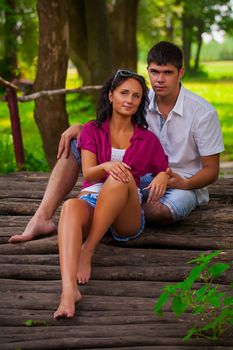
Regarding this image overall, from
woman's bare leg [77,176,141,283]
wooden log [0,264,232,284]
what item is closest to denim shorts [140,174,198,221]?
woman's bare leg [77,176,141,283]

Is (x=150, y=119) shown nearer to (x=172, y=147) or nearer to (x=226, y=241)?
(x=172, y=147)

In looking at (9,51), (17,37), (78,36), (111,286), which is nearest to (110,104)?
(111,286)

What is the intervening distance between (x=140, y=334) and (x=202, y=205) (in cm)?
214

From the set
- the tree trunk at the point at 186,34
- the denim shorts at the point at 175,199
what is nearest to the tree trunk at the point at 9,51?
the tree trunk at the point at 186,34

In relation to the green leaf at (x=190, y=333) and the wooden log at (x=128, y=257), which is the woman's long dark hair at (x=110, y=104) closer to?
the wooden log at (x=128, y=257)

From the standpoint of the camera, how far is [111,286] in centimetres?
436

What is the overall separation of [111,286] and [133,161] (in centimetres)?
83

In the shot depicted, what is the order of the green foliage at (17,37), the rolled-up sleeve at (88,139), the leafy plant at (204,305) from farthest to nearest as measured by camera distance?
the green foliage at (17,37) → the rolled-up sleeve at (88,139) → the leafy plant at (204,305)

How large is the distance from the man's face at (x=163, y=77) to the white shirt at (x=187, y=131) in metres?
0.14

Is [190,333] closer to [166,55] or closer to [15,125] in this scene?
[166,55]

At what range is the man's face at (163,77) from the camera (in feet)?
16.3

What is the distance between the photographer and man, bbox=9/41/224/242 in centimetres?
499

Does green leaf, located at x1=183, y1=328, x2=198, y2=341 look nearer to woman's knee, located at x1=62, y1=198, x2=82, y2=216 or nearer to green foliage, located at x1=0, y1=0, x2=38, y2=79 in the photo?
woman's knee, located at x1=62, y1=198, x2=82, y2=216

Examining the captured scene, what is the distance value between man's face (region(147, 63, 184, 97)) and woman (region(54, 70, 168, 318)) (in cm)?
16
